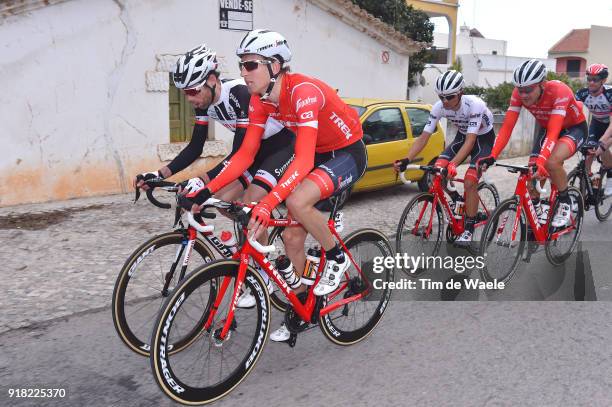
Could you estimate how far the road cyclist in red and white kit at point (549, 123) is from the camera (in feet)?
19.2

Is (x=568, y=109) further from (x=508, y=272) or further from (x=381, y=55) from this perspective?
(x=381, y=55)

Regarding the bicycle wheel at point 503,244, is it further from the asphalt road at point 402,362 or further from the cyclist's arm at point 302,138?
the cyclist's arm at point 302,138

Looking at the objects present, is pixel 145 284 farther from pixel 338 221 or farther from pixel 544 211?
pixel 544 211

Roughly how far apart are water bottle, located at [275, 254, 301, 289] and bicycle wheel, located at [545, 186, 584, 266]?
3.44 m

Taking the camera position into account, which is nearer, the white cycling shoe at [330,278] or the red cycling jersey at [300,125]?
the red cycling jersey at [300,125]

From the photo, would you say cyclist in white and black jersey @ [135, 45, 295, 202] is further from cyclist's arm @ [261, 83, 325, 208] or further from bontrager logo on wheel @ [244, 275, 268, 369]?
bontrager logo on wheel @ [244, 275, 268, 369]

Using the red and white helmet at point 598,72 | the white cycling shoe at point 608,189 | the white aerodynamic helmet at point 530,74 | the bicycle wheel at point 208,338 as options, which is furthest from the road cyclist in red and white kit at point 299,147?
the white cycling shoe at point 608,189

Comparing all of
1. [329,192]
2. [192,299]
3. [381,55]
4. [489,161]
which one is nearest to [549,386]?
[329,192]

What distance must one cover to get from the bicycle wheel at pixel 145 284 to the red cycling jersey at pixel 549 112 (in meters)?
3.44

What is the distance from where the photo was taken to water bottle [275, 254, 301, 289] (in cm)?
383

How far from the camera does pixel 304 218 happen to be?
12.3 ft

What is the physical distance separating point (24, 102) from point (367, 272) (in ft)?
21.7

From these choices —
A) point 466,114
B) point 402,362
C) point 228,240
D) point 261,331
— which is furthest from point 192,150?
point 466,114

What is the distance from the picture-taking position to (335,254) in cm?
398
